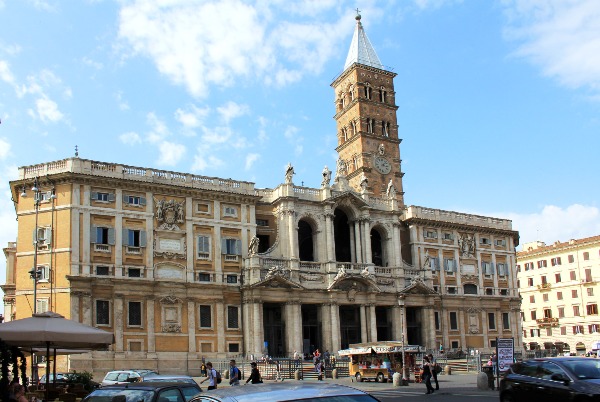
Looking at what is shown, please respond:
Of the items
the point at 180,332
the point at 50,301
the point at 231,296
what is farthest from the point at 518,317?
the point at 50,301

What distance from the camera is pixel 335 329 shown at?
2212 inches

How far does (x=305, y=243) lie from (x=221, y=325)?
1309 centimetres

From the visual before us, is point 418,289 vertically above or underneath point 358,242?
underneath

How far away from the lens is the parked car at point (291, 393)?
6.65 metres

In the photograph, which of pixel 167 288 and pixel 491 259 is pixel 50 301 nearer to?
pixel 167 288

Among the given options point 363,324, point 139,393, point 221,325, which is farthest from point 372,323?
point 139,393

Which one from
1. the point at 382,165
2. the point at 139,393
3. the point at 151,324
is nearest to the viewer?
the point at 139,393

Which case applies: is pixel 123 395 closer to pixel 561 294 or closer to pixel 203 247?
pixel 203 247

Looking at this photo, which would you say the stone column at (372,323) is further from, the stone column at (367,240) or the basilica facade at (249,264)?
the stone column at (367,240)

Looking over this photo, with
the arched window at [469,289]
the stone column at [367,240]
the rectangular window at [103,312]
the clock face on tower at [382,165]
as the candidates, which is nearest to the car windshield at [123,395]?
the rectangular window at [103,312]

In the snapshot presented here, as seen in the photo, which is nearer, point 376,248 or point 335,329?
point 335,329

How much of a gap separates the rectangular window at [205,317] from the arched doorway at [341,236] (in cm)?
1459

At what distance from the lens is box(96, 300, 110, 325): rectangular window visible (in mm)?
48281

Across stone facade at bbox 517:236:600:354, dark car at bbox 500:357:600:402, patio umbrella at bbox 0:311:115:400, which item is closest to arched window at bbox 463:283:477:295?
stone facade at bbox 517:236:600:354
